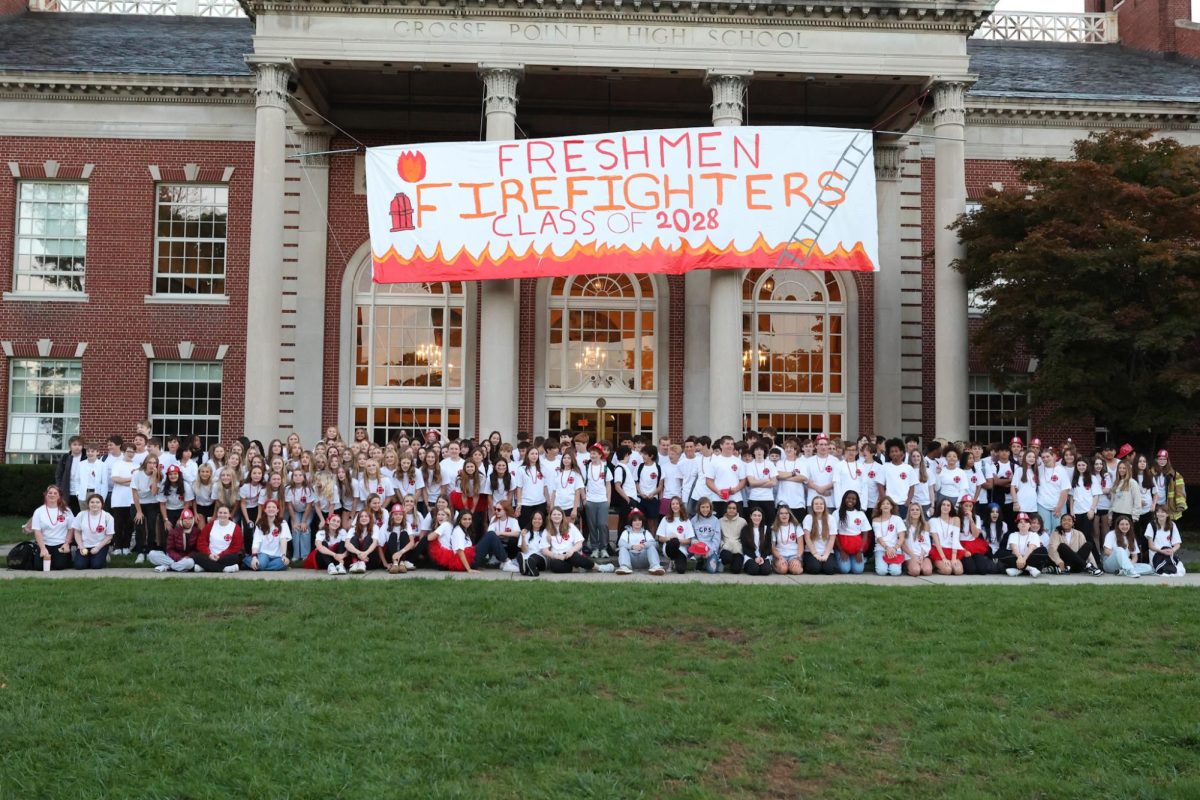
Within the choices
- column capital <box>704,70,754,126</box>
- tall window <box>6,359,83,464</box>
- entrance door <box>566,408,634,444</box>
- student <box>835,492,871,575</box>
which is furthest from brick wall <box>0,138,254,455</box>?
student <box>835,492,871,575</box>

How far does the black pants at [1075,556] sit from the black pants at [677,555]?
5.03 meters

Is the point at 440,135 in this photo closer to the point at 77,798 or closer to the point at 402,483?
the point at 402,483

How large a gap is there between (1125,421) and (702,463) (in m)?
10.0

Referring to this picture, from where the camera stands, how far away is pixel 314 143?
26.1 meters

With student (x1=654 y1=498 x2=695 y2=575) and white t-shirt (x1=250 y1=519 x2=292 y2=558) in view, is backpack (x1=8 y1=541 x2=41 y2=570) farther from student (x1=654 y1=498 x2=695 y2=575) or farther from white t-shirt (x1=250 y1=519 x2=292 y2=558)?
student (x1=654 y1=498 x2=695 y2=575)

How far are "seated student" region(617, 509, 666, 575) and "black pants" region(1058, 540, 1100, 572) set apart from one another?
538 centimetres

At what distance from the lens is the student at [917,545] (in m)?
14.2

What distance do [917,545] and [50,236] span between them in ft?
70.9

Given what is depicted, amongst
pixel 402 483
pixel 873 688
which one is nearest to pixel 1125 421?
pixel 402 483

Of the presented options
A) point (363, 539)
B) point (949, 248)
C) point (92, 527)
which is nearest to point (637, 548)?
point (363, 539)

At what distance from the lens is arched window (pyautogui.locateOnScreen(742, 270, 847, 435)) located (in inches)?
1046

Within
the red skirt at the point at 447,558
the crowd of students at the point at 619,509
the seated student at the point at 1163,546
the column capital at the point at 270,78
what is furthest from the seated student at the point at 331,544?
the column capital at the point at 270,78

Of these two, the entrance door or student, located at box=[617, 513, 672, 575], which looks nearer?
student, located at box=[617, 513, 672, 575]

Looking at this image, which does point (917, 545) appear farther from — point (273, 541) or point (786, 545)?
point (273, 541)
